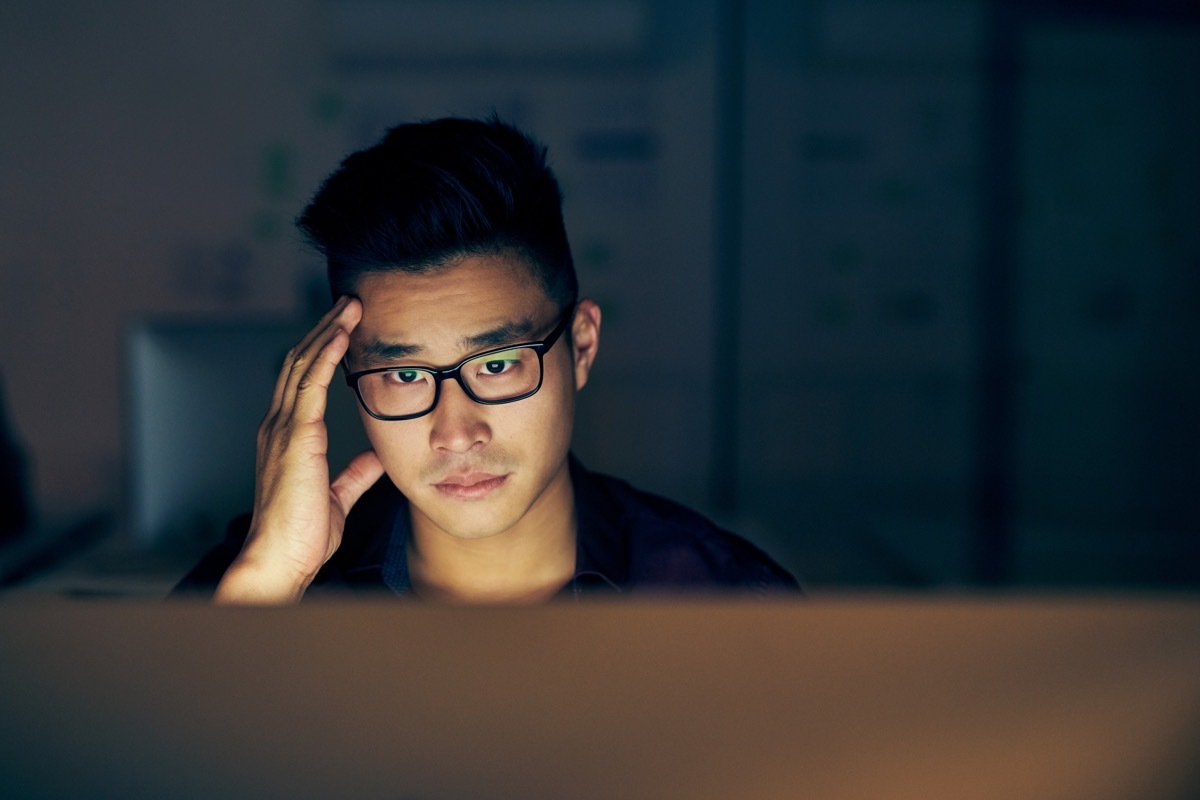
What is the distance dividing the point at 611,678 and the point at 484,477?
23.4 inches

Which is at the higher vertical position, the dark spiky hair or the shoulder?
the dark spiky hair

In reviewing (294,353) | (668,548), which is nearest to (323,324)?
(294,353)

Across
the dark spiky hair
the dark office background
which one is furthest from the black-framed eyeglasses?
the dark office background

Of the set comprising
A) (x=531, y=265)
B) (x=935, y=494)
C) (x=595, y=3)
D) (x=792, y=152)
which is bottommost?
(x=935, y=494)

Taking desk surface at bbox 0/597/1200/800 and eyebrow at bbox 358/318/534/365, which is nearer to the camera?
desk surface at bbox 0/597/1200/800

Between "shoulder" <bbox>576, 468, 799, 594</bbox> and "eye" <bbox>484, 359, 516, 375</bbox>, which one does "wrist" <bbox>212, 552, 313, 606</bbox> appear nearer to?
"eye" <bbox>484, 359, 516, 375</bbox>

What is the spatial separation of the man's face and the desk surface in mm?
534

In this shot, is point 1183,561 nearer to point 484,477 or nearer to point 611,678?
point 484,477

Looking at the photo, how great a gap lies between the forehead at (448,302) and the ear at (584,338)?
0.15 feet

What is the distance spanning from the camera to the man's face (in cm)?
91

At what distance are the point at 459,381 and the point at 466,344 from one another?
43 millimetres

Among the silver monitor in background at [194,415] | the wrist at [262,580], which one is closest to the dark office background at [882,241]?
the silver monitor in background at [194,415]

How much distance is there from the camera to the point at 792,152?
2.80 meters

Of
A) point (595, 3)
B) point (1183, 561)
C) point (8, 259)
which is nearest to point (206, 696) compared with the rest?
point (8, 259)
